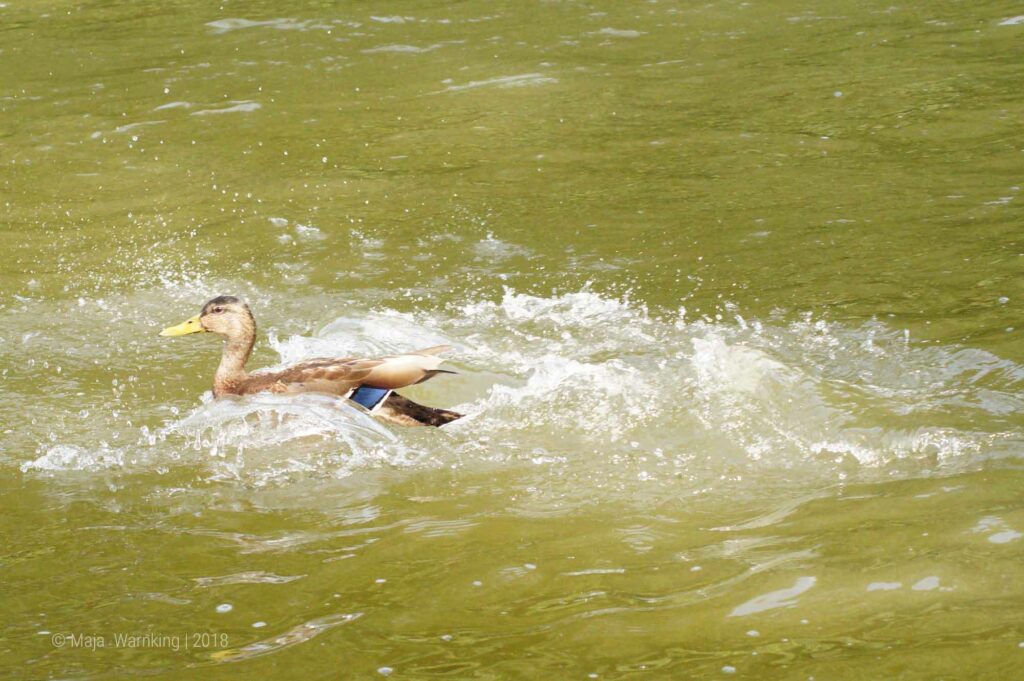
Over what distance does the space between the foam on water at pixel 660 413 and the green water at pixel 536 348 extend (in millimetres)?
28

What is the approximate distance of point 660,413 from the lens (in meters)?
6.96

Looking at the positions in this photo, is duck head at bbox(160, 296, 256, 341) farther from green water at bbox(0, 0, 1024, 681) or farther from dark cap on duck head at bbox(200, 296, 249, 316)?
green water at bbox(0, 0, 1024, 681)

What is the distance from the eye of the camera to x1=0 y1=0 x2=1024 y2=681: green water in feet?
15.7

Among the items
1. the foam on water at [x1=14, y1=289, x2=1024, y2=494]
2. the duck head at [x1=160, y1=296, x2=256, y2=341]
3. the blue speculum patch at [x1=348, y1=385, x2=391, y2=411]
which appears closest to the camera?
the foam on water at [x1=14, y1=289, x2=1024, y2=494]

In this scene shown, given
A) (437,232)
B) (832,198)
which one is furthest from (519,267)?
(832,198)

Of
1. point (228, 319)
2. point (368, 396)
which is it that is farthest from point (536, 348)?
point (228, 319)

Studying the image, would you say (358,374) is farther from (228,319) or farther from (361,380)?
(228,319)

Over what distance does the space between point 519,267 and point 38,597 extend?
4.82m

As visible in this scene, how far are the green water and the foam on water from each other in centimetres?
3

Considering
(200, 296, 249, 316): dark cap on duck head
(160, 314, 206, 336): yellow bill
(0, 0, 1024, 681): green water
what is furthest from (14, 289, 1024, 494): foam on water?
(200, 296, 249, 316): dark cap on duck head

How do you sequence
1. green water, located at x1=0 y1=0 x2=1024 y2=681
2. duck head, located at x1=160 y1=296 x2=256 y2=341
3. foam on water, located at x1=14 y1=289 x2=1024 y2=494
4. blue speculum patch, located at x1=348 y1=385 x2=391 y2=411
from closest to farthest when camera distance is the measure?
green water, located at x1=0 y1=0 x2=1024 y2=681
foam on water, located at x1=14 y1=289 x2=1024 y2=494
blue speculum patch, located at x1=348 y1=385 x2=391 y2=411
duck head, located at x1=160 y1=296 x2=256 y2=341

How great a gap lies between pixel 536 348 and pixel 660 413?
132cm

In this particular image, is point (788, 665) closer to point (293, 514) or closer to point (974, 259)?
point (293, 514)

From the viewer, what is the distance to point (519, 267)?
368 inches
